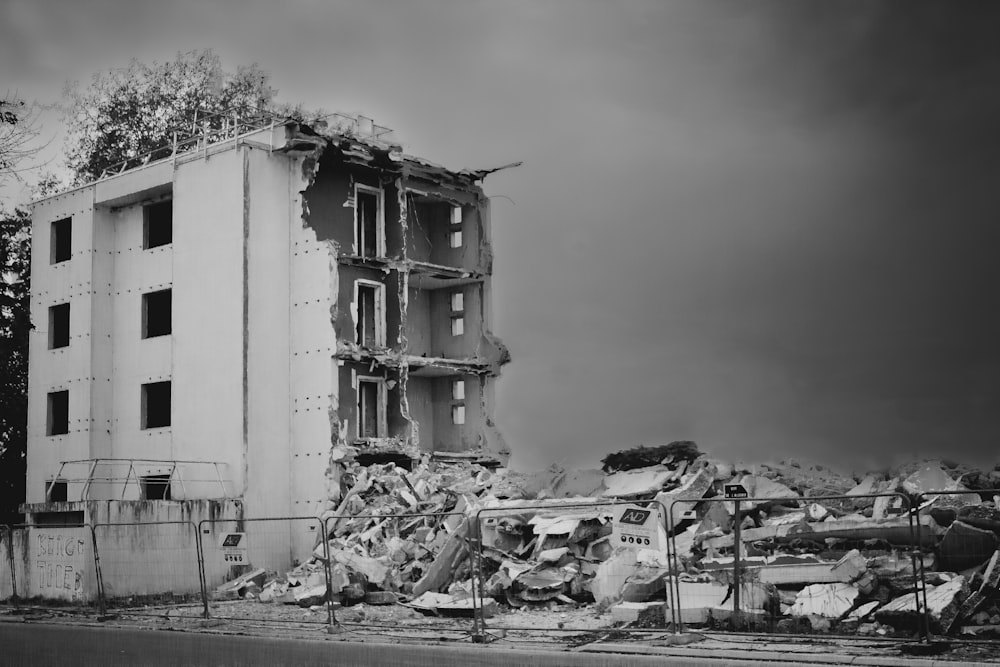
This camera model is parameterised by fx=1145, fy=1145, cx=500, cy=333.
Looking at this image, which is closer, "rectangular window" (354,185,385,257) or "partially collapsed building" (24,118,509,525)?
"partially collapsed building" (24,118,509,525)

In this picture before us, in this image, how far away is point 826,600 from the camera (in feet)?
52.1

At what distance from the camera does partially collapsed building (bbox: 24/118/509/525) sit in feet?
106

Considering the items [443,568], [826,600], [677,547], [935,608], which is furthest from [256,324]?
[935,608]

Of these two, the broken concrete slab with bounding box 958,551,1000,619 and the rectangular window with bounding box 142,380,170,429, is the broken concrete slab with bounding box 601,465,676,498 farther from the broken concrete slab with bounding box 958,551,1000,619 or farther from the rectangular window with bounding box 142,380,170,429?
the rectangular window with bounding box 142,380,170,429

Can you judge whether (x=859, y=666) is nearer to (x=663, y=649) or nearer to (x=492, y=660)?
(x=663, y=649)

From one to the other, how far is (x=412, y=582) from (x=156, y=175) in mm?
17657

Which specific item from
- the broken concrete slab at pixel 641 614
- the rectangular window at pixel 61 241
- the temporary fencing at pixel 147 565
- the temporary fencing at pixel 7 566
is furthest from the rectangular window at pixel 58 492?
the broken concrete slab at pixel 641 614

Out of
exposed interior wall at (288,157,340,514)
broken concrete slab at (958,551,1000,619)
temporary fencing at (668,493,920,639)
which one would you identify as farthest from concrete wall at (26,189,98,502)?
broken concrete slab at (958,551,1000,619)

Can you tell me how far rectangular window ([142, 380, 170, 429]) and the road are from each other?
47.9ft

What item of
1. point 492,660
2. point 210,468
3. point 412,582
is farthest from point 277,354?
point 492,660

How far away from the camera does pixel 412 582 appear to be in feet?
78.8

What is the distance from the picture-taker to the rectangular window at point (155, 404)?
116 feet

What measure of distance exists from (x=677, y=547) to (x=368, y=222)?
18598mm

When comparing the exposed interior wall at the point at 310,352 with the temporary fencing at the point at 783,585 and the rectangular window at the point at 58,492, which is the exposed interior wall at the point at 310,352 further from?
the temporary fencing at the point at 783,585
